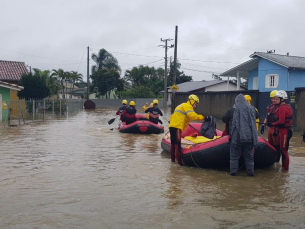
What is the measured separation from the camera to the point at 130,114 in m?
16.6

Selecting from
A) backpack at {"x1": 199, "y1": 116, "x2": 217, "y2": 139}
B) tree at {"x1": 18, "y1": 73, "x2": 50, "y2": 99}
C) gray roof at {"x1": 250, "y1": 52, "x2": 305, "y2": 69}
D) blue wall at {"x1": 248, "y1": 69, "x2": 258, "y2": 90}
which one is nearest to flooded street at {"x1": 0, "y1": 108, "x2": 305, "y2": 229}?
backpack at {"x1": 199, "y1": 116, "x2": 217, "y2": 139}

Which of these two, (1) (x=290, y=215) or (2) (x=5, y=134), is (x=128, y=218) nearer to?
(1) (x=290, y=215)

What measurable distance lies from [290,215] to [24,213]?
3710mm

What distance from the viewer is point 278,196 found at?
6.46m

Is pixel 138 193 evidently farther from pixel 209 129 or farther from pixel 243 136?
pixel 209 129

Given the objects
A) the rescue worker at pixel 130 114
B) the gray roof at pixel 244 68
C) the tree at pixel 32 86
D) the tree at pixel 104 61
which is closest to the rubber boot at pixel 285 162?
the rescue worker at pixel 130 114

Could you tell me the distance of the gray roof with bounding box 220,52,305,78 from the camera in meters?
26.0

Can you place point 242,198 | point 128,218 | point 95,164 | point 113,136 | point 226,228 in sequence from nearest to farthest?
point 226,228 → point 128,218 → point 242,198 → point 95,164 → point 113,136

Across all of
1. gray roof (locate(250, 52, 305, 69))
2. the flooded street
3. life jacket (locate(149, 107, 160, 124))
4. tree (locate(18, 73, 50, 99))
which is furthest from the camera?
tree (locate(18, 73, 50, 99))

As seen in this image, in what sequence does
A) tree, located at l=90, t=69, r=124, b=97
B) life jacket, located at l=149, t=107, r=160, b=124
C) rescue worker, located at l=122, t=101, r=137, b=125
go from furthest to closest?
tree, located at l=90, t=69, r=124, b=97 < rescue worker, located at l=122, t=101, r=137, b=125 < life jacket, located at l=149, t=107, r=160, b=124

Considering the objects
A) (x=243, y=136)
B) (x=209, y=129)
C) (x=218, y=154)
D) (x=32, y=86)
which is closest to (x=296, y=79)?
(x=209, y=129)

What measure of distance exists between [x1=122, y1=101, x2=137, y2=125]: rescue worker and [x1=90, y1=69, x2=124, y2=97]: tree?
48134 mm

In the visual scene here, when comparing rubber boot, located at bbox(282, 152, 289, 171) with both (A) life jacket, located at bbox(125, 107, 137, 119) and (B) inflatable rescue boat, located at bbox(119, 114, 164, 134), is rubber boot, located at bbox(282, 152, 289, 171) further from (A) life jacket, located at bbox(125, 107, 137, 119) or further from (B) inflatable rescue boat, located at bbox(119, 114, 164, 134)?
(A) life jacket, located at bbox(125, 107, 137, 119)

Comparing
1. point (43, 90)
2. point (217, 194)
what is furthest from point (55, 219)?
point (43, 90)
